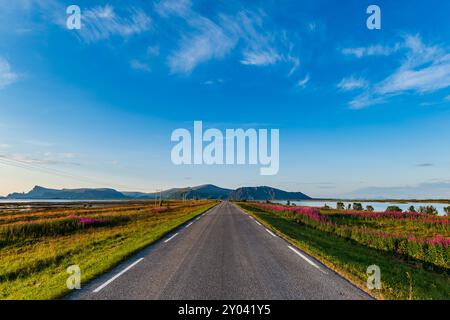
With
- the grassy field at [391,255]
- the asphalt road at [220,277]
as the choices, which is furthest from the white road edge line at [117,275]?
the grassy field at [391,255]

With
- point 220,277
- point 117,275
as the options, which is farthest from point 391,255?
point 117,275

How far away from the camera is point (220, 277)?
6.92 meters

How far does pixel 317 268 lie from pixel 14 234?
22453 millimetres

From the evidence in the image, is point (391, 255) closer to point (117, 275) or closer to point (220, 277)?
point (220, 277)

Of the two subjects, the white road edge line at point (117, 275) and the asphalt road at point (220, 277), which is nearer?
the asphalt road at point (220, 277)

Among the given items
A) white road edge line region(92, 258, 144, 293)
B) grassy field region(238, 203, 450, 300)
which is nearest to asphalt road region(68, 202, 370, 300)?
white road edge line region(92, 258, 144, 293)

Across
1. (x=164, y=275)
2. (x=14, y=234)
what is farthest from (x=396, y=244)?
(x=14, y=234)

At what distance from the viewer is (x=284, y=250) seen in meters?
10.8

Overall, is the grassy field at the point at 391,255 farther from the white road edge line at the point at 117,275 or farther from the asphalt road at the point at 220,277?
the white road edge line at the point at 117,275

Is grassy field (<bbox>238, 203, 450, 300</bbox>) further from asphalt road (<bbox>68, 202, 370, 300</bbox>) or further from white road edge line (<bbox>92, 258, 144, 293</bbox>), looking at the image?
white road edge line (<bbox>92, 258, 144, 293</bbox>)

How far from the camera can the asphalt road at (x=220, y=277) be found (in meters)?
5.67

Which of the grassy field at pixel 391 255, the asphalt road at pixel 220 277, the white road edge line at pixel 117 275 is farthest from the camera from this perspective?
the grassy field at pixel 391 255

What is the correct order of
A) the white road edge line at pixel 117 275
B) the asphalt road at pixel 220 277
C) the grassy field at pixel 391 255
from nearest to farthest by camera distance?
the asphalt road at pixel 220 277 < the white road edge line at pixel 117 275 < the grassy field at pixel 391 255
